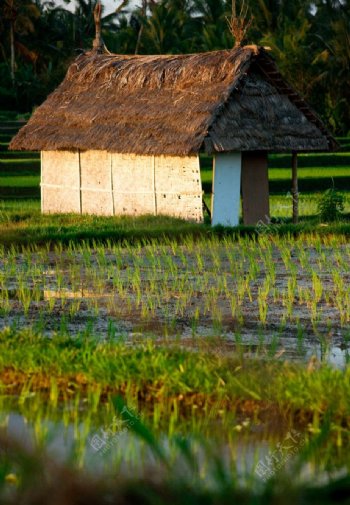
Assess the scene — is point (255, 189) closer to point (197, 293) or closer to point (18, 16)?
point (197, 293)

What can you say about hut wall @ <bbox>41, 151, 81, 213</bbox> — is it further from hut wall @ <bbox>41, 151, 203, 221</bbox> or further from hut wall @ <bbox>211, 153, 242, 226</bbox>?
hut wall @ <bbox>211, 153, 242, 226</bbox>

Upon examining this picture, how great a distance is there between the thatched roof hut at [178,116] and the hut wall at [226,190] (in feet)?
0.53

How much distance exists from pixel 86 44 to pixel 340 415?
4028 cm

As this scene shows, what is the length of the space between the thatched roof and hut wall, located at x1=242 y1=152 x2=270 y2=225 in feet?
1.91

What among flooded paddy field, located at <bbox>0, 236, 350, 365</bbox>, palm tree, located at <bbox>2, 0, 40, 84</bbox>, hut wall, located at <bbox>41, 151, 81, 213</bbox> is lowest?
hut wall, located at <bbox>41, 151, 81, 213</bbox>

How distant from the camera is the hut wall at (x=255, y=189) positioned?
16.0 metres

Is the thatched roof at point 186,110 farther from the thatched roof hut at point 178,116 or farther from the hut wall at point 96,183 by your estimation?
the hut wall at point 96,183

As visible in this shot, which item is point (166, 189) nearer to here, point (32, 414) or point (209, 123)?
point (209, 123)

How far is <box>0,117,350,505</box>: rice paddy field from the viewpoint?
244 centimetres

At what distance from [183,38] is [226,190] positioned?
29.3 metres

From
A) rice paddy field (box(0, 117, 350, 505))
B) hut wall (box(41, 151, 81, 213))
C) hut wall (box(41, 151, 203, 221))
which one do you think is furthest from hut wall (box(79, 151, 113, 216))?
rice paddy field (box(0, 117, 350, 505))

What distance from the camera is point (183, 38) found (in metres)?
43.7

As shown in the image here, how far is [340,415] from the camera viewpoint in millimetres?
4297

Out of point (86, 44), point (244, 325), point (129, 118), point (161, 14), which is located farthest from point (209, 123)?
point (86, 44)
